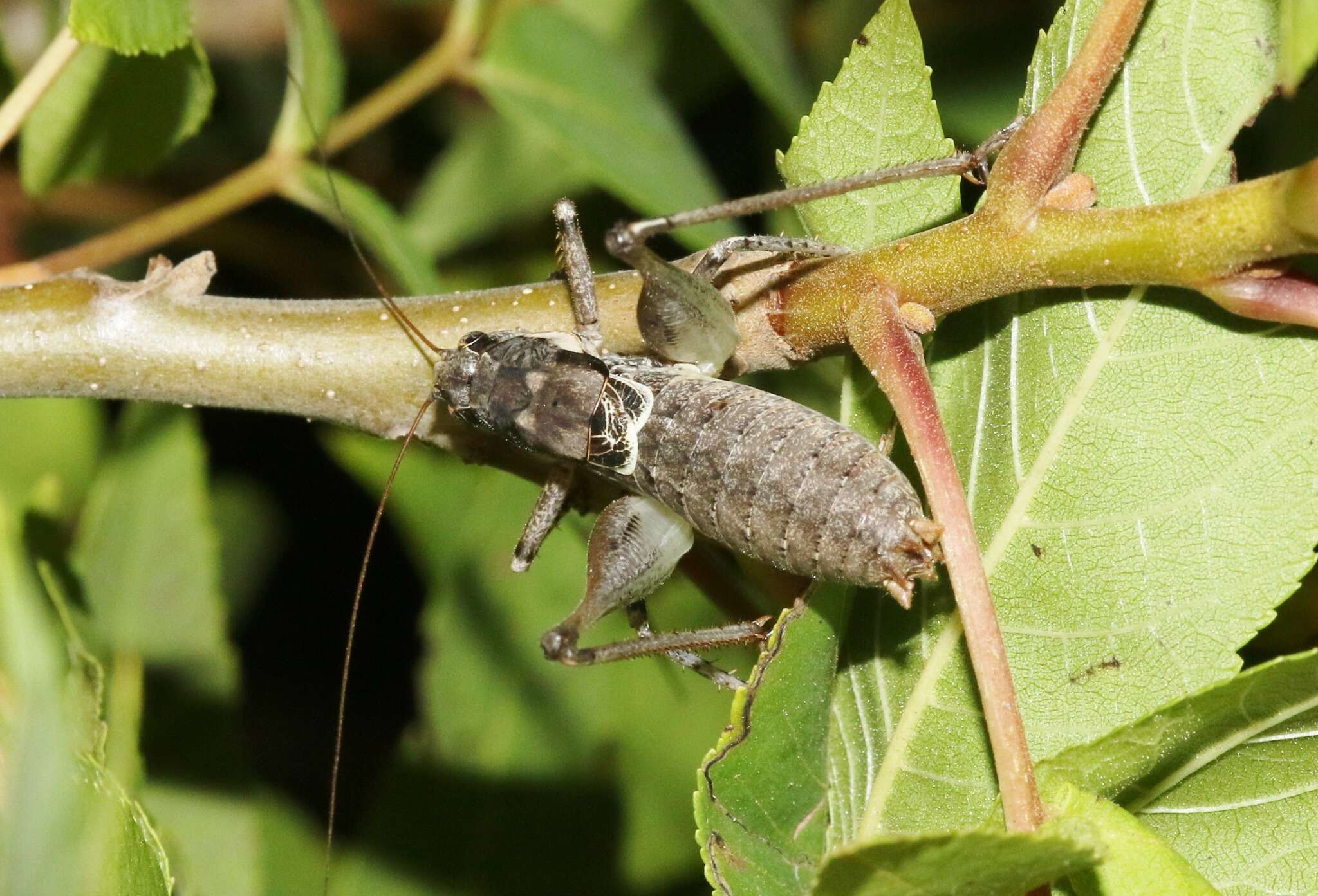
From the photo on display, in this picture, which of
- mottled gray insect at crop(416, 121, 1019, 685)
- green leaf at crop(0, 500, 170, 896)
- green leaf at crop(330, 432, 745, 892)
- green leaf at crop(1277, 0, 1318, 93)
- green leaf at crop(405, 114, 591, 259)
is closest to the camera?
green leaf at crop(0, 500, 170, 896)

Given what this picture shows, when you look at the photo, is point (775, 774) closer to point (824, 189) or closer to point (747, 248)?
point (824, 189)

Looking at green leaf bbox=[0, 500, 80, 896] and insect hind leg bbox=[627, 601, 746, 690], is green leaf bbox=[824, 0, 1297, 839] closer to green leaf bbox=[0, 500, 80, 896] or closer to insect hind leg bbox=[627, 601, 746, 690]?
insect hind leg bbox=[627, 601, 746, 690]

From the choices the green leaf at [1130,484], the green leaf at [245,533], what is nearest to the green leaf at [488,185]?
the green leaf at [245,533]

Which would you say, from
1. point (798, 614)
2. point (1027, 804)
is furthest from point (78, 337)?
point (1027, 804)

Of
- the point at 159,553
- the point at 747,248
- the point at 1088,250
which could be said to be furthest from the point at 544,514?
the point at 1088,250

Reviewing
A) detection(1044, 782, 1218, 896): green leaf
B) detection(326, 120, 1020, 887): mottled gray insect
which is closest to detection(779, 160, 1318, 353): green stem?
detection(326, 120, 1020, 887): mottled gray insect

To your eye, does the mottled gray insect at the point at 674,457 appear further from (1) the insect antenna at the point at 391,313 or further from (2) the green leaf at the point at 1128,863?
(2) the green leaf at the point at 1128,863

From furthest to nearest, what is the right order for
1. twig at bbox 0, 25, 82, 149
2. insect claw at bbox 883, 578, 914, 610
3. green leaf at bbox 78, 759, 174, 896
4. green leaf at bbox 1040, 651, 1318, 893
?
twig at bbox 0, 25, 82, 149 → insect claw at bbox 883, 578, 914, 610 → green leaf at bbox 78, 759, 174, 896 → green leaf at bbox 1040, 651, 1318, 893
